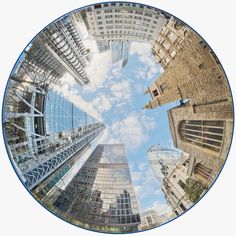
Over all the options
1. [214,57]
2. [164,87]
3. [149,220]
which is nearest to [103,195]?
[149,220]

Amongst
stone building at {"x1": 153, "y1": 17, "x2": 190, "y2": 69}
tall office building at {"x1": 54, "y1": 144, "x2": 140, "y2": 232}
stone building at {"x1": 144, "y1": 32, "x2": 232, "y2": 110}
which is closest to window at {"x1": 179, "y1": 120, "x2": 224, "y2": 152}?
stone building at {"x1": 144, "y1": 32, "x2": 232, "y2": 110}

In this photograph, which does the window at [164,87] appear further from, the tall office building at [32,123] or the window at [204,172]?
the tall office building at [32,123]

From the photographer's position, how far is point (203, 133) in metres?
4.89

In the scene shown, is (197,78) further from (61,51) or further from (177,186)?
(61,51)

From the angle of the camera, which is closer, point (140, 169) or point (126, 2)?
point (126, 2)

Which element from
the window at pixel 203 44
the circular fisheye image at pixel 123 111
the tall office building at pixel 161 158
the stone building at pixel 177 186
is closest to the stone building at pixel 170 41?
the circular fisheye image at pixel 123 111

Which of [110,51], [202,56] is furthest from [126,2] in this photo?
[202,56]

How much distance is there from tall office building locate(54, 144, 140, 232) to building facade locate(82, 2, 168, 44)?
10.5ft

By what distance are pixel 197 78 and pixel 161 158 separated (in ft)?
7.64

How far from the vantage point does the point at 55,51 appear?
16.2 ft

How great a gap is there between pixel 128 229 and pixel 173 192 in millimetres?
1456

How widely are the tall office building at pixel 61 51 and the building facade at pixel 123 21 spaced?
42 cm

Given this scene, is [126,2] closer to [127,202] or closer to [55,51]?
[55,51]

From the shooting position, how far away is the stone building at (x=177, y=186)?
5.01 meters
